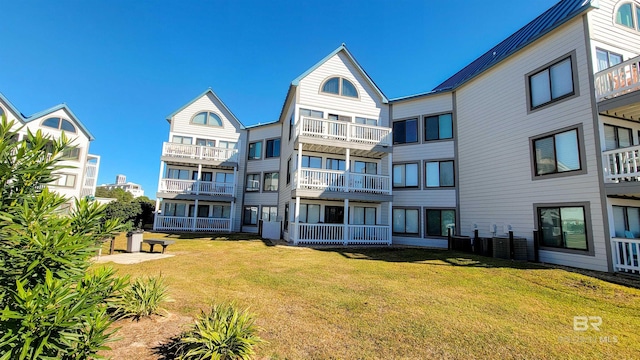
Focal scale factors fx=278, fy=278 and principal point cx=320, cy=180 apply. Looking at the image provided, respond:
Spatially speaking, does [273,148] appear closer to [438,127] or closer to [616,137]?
[438,127]

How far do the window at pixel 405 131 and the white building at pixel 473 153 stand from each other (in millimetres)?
75

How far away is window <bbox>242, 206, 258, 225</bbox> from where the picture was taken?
2489cm

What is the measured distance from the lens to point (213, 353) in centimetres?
342

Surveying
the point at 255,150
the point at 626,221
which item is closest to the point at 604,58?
the point at 626,221

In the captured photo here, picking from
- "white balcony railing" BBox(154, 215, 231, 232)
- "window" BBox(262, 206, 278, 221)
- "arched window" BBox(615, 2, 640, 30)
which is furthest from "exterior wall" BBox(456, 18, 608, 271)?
"white balcony railing" BBox(154, 215, 231, 232)

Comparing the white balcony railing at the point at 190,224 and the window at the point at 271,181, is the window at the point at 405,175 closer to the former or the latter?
the window at the point at 271,181

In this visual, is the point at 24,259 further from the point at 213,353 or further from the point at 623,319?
the point at 623,319

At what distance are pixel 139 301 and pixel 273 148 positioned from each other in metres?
20.7

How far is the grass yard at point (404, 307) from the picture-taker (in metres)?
4.24

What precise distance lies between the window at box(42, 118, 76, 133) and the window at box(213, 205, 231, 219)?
50.4 ft

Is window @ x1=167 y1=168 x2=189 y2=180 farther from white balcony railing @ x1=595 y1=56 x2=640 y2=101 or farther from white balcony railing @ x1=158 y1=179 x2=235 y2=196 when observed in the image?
white balcony railing @ x1=595 y1=56 x2=640 y2=101

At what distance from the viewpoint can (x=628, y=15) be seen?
1206 cm

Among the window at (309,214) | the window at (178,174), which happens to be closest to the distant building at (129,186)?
the window at (178,174)

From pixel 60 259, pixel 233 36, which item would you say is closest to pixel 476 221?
pixel 60 259
